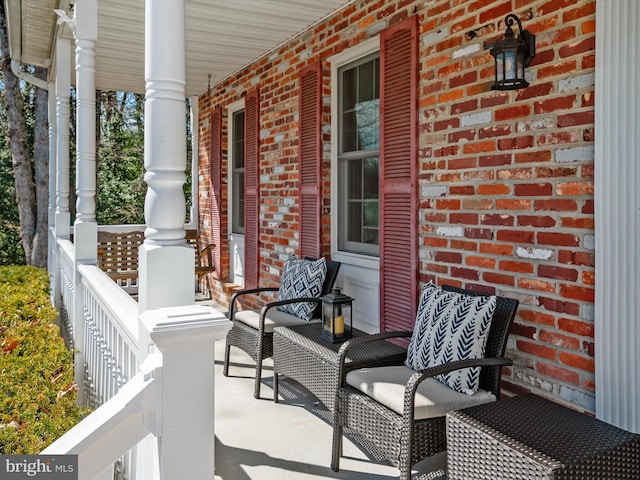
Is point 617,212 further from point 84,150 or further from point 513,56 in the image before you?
point 84,150

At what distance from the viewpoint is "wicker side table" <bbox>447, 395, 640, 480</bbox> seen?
179 centimetres

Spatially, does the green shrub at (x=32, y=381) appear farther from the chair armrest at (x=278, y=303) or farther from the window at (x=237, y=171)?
the window at (x=237, y=171)

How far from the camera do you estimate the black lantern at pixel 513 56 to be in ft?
8.54

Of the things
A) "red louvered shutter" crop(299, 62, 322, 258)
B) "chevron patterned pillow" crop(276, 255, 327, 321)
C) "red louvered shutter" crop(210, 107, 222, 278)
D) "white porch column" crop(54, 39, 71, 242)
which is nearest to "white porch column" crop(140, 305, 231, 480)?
"chevron patterned pillow" crop(276, 255, 327, 321)

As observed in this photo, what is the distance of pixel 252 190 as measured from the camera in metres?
6.09

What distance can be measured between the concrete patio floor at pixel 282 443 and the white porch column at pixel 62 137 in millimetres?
2140

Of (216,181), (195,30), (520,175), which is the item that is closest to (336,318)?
(520,175)

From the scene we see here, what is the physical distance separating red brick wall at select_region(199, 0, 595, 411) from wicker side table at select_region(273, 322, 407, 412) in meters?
0.61

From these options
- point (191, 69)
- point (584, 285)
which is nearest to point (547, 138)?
point (584, 285)

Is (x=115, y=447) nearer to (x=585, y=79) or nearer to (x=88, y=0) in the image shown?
(x=585, y=79)

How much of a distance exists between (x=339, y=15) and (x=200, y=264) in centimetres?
436

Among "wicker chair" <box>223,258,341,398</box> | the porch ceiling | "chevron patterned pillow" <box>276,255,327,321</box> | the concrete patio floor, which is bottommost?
the concrete patio floor

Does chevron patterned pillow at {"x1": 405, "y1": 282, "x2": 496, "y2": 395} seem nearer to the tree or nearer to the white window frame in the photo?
the white window frame

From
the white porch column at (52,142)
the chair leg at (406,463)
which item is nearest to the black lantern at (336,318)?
the chair leg at (406,463)
